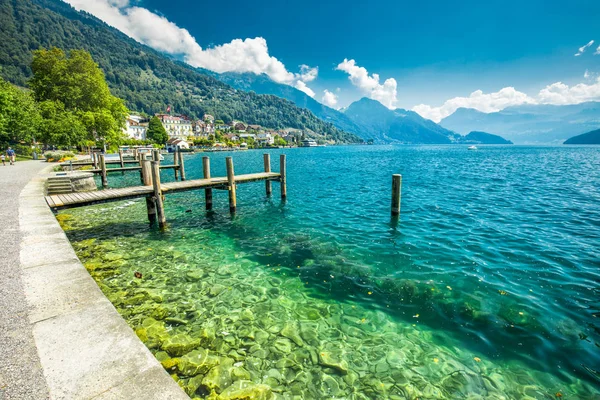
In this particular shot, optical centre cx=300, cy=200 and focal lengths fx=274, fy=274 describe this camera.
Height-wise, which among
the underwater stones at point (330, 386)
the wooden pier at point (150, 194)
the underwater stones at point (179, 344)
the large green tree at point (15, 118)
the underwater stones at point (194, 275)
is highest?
the large green tree at point (15, 118)

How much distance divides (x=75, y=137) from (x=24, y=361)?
63.1 metres

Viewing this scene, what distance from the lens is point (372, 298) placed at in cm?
821

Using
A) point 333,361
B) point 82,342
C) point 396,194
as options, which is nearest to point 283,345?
point 333,361

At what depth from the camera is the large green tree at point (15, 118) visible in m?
39.6

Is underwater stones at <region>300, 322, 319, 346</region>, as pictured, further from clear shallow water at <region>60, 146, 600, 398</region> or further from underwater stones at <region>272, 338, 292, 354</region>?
underwater stones at <region>272, 338, 292, 354</region>

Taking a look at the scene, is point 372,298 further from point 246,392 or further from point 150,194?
point 150,194

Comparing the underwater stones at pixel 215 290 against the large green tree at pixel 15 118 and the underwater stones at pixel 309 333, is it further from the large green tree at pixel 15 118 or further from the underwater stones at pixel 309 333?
the large green tree at pixel 15 118

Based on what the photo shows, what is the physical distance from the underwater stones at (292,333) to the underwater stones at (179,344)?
204 centimetres

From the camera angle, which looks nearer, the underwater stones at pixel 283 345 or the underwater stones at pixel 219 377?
the underwater stones at pixel 219 377

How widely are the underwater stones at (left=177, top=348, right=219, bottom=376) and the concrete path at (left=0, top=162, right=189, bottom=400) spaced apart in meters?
1.93

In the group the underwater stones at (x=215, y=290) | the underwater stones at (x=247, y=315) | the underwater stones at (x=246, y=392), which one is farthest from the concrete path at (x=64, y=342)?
the underwater stones at (x=215, y=290)

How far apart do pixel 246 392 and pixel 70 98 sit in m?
72.0

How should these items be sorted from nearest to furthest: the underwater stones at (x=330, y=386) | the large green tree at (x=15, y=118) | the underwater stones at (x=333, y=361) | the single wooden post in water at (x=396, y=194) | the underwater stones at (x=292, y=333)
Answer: the underwater stones at (x=330, y=386) < the underwater stones at (x=333, y=361) < the underwater stones at (x=292, y=333) < the single wooden post in water at (x=396, y=194) < the large green tree at (x=15, y=118)

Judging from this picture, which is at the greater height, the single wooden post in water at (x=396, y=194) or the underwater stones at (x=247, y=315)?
the single wooden post in water at (x=396, y=194)
